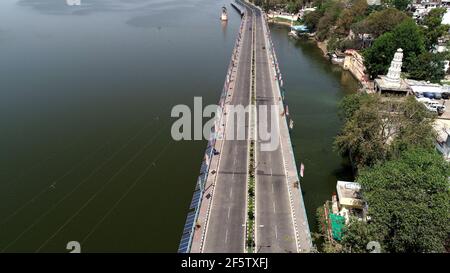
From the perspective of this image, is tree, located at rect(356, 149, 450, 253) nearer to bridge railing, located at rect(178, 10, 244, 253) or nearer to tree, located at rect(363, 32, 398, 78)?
bridge railing, located at rect(178, 10, 244, 253)

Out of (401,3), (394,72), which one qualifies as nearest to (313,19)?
(401,3)

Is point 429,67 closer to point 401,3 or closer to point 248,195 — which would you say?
point 401,3

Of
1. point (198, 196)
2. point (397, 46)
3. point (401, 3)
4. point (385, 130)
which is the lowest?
point (198, 196)

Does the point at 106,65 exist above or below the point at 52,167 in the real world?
above

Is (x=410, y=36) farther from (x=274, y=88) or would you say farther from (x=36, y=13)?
(x=36, y=13)

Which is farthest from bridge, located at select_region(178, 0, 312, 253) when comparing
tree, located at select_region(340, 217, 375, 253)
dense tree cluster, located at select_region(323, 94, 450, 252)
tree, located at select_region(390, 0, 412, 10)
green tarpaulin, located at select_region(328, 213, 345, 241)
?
tree, located at select_region(390, 0, 412, 10)

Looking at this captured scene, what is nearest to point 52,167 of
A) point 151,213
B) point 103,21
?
point 151,213

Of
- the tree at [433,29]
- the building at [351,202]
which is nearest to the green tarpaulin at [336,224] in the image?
the building at [351,202]
